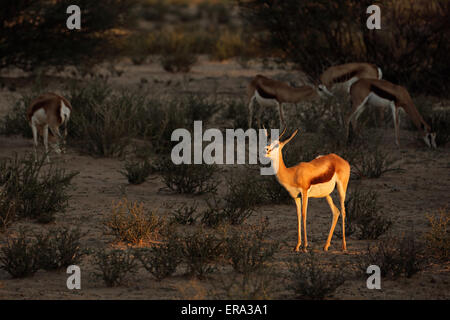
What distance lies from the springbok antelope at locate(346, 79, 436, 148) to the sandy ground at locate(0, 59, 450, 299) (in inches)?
15.5

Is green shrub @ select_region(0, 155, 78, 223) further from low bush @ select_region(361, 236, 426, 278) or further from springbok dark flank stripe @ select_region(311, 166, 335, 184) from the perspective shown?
low bush @ select_region(361, 236, 426, 278)

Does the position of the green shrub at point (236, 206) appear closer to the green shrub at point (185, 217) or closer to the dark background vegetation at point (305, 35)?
the green shrub at point (185, 217)

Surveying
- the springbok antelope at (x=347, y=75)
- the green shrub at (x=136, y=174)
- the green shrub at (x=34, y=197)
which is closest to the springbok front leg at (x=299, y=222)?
the green shrub at (x=34, y=197)

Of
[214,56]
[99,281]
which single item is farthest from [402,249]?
[214,56]

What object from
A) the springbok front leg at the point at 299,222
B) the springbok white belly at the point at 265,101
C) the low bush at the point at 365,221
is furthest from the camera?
the springbok white belly at the point at 265,101

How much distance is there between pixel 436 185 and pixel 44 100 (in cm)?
531

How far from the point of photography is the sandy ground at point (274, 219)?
5.28m

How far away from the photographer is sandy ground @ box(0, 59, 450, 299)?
528cm

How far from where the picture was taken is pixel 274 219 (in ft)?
24.8

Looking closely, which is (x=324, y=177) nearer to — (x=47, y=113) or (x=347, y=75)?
(x=47, y=113)

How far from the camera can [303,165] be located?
5855 mm

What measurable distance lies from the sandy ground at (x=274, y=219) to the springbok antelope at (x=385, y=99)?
39 cm

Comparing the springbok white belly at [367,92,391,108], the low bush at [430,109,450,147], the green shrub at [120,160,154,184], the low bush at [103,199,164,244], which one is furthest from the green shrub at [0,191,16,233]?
the low bush at [430,109,450,147]

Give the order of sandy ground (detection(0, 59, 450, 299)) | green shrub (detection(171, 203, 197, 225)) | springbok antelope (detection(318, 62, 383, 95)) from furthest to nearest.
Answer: springbok antelope (detection(318, 62, 383, 95)) → green shrub (detection(171, 203, 197, 225)) → sandy ground (detection(0, 59, 450, 299))
